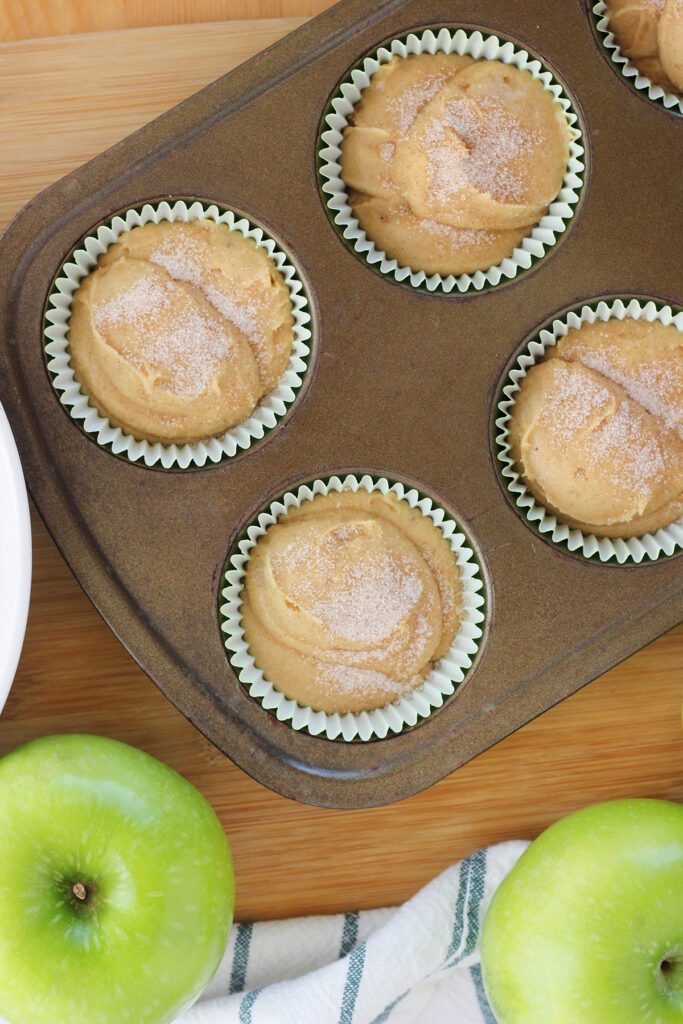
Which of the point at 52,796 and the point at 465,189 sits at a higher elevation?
the point at 465,189

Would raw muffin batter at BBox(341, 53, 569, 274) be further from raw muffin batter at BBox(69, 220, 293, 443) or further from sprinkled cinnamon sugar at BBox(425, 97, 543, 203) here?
raw muffin batter at BBox(69, 220, 293, 443)

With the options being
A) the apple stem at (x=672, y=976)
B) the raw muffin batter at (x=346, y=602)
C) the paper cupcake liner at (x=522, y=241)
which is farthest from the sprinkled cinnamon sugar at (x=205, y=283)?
the apple stem at (x=672, y=976)

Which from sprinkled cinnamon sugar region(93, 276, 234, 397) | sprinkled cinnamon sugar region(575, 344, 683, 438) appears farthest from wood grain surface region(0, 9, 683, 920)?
sprinkled cinnamon sugar region(575, 344, 683, 438)

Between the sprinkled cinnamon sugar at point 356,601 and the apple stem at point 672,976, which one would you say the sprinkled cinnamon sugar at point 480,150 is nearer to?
the sprinkled cinnamon sugar at point 356,601

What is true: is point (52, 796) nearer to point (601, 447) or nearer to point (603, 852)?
point (603, 852)

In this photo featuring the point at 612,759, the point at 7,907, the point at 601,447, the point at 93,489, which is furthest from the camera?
the point at 612,759

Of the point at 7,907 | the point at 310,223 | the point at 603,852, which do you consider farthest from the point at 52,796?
the point at 310,223
